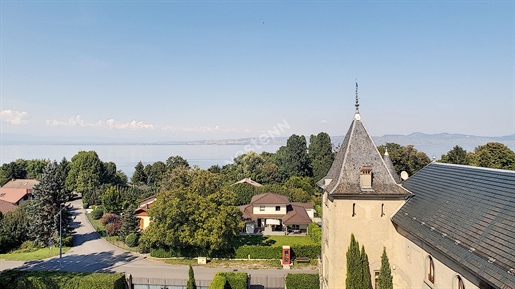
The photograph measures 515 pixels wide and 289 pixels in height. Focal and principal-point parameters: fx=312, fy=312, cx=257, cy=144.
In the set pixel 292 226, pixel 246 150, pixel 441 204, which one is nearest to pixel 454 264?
pixel 441 204

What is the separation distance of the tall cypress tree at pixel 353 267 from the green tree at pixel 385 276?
4.62 ft

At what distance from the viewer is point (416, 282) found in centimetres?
1634

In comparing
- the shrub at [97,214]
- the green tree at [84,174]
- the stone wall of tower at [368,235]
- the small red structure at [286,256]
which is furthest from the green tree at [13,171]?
the stone wall of tower at [368,235]

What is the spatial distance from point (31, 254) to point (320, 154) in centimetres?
5899

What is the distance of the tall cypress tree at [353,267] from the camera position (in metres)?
17.4

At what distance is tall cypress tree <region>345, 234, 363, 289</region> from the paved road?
13918mm

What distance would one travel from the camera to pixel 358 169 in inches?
751

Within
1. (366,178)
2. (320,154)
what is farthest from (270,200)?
(366,178)

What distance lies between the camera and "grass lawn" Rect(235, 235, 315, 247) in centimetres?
4000

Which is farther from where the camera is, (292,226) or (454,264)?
(292,226)

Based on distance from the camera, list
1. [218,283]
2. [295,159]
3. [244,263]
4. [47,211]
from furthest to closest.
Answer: [295,159]
[47,211]
[244,263]
[218,283]

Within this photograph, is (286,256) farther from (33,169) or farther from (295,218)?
(33,169)

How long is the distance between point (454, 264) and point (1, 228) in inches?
1936

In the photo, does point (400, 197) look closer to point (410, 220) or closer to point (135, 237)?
point (410, 220)
